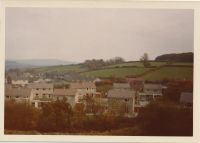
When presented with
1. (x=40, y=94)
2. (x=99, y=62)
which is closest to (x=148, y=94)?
(x=99, y=62)

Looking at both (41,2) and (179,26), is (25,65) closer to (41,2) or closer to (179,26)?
(41,2)

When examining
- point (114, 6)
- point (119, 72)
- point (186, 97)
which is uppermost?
point (114, 6)

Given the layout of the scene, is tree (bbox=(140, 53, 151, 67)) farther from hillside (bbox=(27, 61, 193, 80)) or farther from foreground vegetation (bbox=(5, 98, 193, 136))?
foreground vegetation (bbox=(5, 98, 193, 136))

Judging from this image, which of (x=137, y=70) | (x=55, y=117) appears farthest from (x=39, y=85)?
(x=137, y=70)

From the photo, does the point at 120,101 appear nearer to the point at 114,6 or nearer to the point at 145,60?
the point at 145,60

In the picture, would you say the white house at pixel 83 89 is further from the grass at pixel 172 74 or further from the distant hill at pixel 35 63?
the grass at pixel 172 74

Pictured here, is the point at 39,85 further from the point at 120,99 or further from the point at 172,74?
the point at 172,74

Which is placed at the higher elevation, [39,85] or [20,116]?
[39,85]
